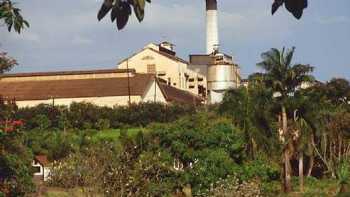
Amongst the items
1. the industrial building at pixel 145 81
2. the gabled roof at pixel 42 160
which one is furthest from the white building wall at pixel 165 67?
the gabled roof at pixel 42 160

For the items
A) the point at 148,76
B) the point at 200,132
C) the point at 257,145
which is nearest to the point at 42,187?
the point at 200,132

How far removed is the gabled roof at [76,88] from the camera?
50781 mm

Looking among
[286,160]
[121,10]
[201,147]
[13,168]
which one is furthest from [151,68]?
[121,10]

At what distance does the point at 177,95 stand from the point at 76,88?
7.07 meters

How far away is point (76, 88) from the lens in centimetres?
5166

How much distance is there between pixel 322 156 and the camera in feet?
137

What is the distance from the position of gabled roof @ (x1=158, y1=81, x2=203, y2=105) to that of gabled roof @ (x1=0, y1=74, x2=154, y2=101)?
1362mm

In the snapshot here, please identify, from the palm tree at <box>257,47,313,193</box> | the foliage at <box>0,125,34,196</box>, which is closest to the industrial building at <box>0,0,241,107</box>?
the palm tree at <box>257,47,313,193</box>

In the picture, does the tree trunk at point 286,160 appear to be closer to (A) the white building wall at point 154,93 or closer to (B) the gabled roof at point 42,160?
(B) the gabled roof at point 42,160

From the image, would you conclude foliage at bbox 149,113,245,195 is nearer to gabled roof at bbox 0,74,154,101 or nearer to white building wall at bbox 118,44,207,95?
gabled roof at bbox 0,74,154,101

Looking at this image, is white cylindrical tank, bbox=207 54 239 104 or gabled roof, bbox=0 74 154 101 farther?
white cylindrical tank, bbox=207 54 239 104

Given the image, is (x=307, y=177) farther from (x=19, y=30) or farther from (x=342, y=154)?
(x=19, y=30)

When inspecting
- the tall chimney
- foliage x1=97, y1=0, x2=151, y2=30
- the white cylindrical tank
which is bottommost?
foliage x1=97, y1=0, x2=151, y2=30

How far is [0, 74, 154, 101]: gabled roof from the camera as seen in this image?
1999 inches
